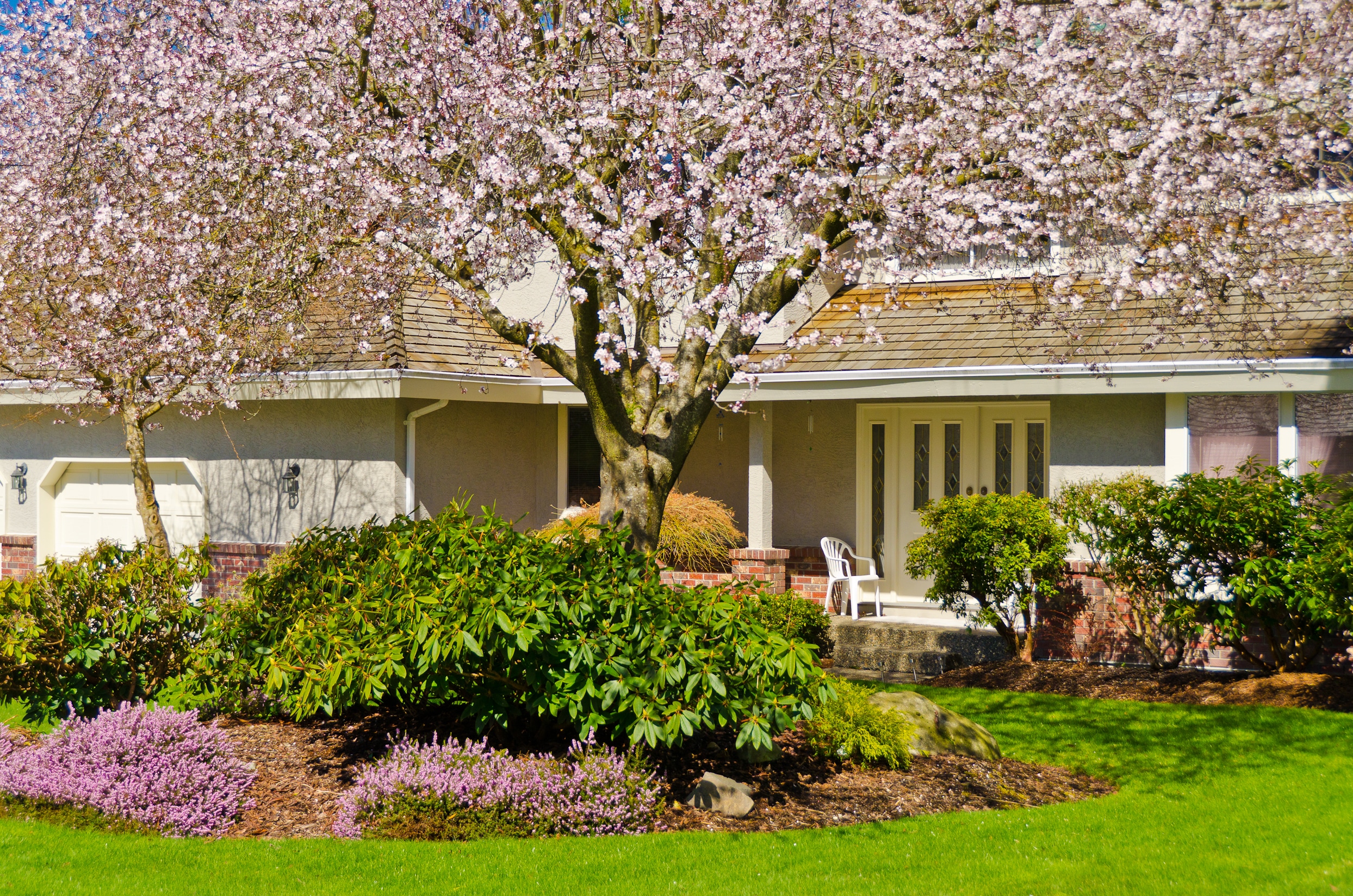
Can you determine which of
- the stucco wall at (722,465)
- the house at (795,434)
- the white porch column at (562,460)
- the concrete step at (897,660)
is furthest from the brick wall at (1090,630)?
the white porch column at (562,460)

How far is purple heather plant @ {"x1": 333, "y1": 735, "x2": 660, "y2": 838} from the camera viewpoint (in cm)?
607

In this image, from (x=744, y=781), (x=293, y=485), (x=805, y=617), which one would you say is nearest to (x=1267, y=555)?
(x=805, y=617)

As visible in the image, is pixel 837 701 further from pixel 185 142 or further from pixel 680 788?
pixel 185 142

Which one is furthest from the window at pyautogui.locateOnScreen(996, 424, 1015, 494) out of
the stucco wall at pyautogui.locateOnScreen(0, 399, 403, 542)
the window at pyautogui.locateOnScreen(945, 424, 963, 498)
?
the stucco wall at pyautogui.locateOnScreen(0, 399, 403, 542)

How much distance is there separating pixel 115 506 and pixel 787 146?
442 inches

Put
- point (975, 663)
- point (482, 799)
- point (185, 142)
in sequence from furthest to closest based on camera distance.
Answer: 1. point (975, 663)
2. point (185, 142)
3. point (482, 799)

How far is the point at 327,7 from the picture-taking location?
301 inches

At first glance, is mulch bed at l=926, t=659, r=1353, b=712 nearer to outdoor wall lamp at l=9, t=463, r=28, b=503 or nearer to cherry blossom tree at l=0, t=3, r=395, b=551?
cherry blossom tree at l=0, t=3, r=395, b=551

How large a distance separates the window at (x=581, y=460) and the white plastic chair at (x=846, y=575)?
3037mm

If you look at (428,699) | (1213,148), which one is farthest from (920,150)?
(428,699)

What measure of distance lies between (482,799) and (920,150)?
4641mm

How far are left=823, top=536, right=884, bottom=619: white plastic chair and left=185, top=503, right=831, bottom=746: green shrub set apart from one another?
593 centimetres

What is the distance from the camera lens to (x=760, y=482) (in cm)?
1263

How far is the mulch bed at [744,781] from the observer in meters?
6.34
